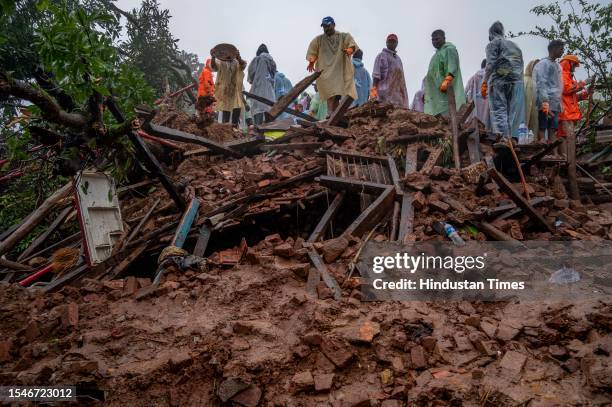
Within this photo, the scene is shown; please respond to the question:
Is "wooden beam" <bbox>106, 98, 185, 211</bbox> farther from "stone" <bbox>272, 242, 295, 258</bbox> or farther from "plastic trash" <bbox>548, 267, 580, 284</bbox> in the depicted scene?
"plastic trash" <bbox>548, 267, 580, 284</bbox>

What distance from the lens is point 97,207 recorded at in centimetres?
499

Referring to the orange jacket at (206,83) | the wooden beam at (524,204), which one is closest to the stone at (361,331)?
the wooden beam at (524,204)

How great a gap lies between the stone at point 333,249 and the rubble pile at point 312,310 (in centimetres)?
1

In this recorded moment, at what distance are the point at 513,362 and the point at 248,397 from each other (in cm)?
186

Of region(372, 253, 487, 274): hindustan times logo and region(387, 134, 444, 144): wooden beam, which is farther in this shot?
region(387, 134, 444, 144): wooden beam

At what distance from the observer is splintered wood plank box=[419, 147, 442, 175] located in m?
5.74

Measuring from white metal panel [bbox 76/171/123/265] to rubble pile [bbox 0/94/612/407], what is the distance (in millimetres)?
245

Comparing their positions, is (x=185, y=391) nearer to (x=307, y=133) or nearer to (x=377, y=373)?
(x=377, y=373)

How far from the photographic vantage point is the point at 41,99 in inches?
116

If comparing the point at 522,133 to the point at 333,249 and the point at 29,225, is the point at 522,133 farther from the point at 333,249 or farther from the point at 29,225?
the point at 29,225

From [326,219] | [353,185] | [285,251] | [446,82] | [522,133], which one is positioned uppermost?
[446,82]

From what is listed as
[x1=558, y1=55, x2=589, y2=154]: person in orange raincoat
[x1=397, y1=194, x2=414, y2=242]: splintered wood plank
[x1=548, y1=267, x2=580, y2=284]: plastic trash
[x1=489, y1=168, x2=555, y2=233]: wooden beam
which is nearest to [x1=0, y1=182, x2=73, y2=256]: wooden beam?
[x1=397, y1=194, x2=414, y2=242]: splintered wood plank

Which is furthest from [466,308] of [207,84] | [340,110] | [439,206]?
[207,84]

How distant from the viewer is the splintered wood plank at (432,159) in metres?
5.74
